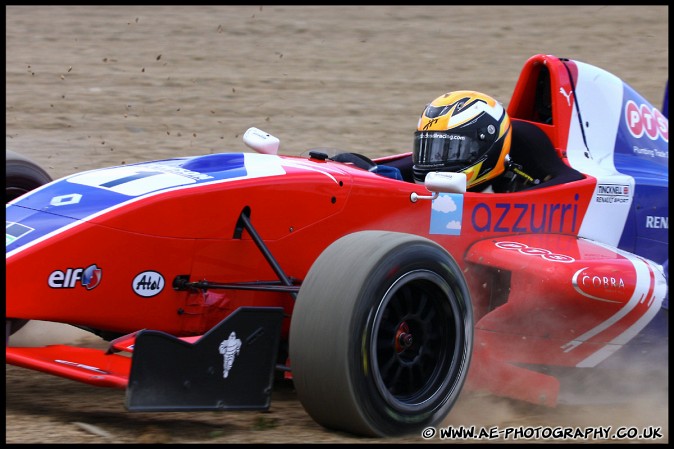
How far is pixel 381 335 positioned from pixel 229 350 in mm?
710

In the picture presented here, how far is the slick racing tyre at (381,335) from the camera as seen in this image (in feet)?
15.4

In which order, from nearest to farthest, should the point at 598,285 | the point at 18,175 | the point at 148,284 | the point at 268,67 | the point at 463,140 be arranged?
1. the point at 148,284
2. the point at 598,285
3. the point at 463,140
4. the point at 18,175
5. the point at 268,67

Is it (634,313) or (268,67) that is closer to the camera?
(634,313)

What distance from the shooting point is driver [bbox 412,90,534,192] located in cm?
650

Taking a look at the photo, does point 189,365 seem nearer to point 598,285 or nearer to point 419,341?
point 419,341

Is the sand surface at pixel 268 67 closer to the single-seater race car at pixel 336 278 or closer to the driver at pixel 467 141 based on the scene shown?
A: the driver at pixel 467 141

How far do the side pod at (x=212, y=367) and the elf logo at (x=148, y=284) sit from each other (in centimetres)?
58

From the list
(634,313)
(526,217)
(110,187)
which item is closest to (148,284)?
(110,187)

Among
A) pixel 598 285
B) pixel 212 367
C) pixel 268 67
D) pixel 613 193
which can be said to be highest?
pixel 268 67

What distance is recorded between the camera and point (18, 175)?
6629mm

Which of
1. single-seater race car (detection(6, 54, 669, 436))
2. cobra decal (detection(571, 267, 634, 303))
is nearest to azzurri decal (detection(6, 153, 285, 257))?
single-seater race car (detection(6, 54, 669, 436))

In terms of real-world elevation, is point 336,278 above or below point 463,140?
below

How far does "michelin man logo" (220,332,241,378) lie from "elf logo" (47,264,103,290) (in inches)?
27.9

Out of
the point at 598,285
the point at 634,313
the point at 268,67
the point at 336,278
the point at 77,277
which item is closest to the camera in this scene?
the point at 336,278
